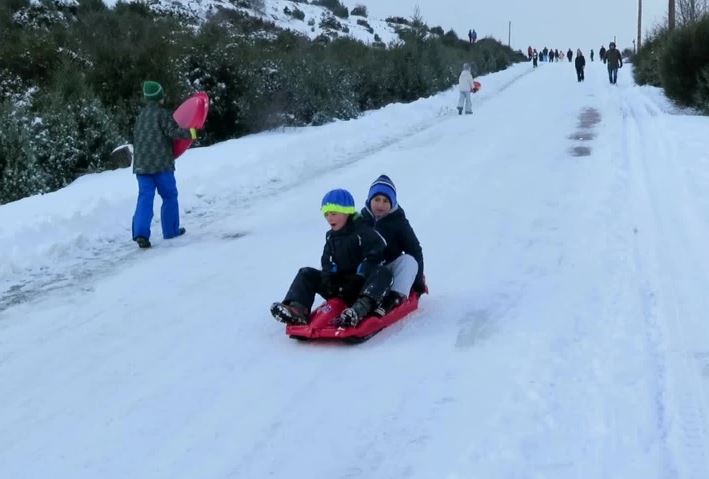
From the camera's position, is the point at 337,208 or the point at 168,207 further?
the point at 168,207

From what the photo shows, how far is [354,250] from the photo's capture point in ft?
18.6

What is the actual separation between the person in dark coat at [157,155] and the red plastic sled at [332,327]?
3613mm

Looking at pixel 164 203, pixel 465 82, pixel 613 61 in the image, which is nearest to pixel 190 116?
pixel 164 203

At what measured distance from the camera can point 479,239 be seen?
7.82 m

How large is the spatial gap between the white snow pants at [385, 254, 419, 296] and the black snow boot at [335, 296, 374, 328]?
12.8 inches

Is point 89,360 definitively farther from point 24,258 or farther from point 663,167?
point 663,167

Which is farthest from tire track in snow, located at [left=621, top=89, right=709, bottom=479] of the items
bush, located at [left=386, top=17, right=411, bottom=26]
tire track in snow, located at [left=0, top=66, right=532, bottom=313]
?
bush, located at [left=386, top=17, right=411, bottom=26]

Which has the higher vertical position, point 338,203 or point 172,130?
point 172,130

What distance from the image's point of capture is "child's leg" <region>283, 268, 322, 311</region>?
5.48m

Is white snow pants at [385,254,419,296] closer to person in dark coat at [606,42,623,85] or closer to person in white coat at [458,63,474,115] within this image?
person in white coat at [458,63,474,115]

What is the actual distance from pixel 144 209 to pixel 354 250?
3.48m

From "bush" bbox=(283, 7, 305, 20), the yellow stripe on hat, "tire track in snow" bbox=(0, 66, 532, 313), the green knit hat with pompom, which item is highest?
"bush" bbox=(283, 7, 305, 20)

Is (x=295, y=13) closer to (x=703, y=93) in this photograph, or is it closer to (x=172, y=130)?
(x=703, y=93)

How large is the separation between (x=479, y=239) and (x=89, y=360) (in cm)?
398
